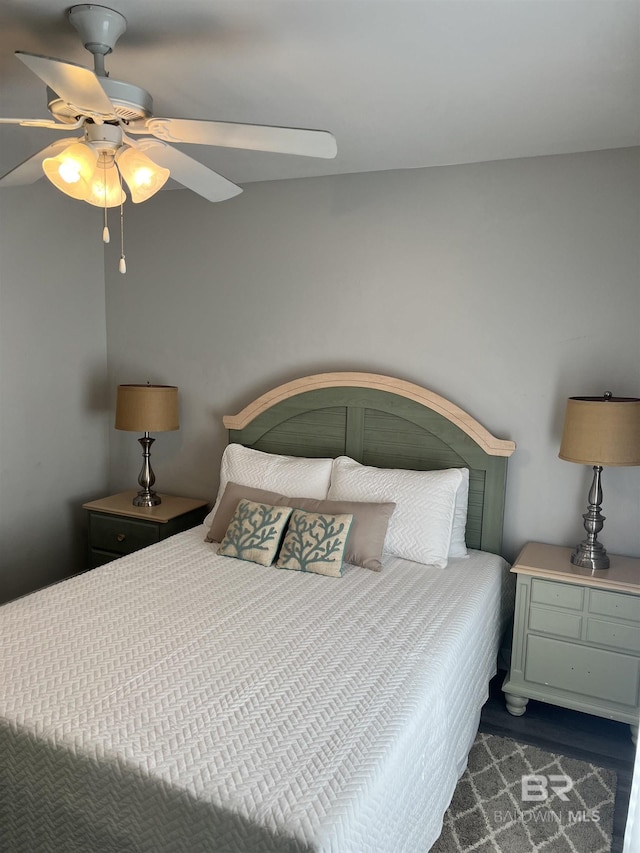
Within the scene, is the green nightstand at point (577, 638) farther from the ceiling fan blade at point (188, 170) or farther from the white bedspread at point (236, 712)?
the ceiling fan blade at point (188, 170)

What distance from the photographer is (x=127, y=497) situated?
394 cm

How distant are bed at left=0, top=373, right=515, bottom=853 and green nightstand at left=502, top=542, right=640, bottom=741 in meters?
0.16

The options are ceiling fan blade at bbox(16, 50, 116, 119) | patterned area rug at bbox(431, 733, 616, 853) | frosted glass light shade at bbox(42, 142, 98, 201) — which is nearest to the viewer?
ceiling fan blade at bbox(16, 50, 116, 119)

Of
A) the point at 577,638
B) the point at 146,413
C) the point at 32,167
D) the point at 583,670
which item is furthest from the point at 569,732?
the point at 32,167

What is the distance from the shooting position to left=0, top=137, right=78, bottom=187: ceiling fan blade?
185 centimetres

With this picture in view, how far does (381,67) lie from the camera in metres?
2.04

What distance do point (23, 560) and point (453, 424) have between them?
8.21ft

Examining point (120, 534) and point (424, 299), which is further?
point (120, 534)

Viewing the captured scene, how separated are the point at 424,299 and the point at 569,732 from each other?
201 cm

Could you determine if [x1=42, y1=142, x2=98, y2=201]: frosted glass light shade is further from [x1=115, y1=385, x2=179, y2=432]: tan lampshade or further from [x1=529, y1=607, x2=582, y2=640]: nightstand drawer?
[x1=529, y1=607, x2=582, y2=640]: nightstand drawer

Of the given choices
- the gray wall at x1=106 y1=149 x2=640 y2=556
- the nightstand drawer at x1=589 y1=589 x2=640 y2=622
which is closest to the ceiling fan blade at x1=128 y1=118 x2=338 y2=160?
the gray wall at x1=106 y1=149 x2=640 y2=556

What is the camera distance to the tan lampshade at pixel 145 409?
11.8ft
